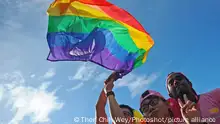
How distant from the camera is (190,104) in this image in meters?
4.01

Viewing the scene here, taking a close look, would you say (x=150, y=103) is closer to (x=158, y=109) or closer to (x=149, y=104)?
(x=149, y=104)

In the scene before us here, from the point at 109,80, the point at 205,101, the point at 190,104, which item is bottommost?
the point at 190,104

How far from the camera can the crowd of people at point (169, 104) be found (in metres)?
4.55

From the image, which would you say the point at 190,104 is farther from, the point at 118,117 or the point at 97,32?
the point at 97,32

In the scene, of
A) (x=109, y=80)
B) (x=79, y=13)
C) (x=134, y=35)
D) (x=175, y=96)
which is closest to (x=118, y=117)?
(x=109, y=80)

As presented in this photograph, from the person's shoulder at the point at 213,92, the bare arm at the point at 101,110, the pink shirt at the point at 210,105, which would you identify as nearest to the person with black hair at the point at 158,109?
the pink shirt at the point at 210,105

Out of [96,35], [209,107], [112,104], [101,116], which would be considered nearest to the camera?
[112,104]

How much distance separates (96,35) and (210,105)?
2.97 metres

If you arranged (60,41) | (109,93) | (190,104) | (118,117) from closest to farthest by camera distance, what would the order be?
(190,104), (118,117), (109,93), (60,41)

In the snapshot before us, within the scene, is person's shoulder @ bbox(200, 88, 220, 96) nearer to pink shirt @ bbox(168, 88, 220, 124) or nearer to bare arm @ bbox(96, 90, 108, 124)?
pink shirt @ bbox(168, 88, 220, 124)

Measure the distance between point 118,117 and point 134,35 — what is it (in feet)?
8.87

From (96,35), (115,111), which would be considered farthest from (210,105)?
(96,35)

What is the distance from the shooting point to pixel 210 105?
15.8 feet

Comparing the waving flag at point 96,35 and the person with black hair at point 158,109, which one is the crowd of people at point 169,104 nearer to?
the person with black hair at point 158,109
